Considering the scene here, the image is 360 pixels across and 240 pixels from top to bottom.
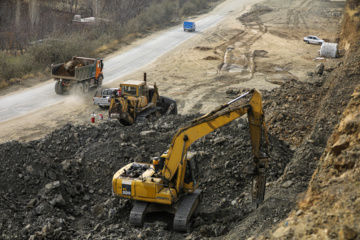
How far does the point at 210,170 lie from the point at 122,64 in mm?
23741

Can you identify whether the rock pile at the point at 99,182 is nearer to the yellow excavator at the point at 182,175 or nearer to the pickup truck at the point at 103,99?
the yellow excavator at the point at 182,175

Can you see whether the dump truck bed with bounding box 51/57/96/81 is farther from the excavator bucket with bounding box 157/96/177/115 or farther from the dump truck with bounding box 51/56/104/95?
the excavator bucket with bounding box 157/96/177/115

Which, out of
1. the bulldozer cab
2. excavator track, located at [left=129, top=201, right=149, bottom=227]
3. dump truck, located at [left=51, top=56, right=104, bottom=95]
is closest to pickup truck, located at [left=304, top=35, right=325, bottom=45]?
dump truck, located at [left=51, top=56, right=104, bottom=95]

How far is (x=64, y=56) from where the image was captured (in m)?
34.5

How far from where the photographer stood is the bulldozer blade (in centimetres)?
1162

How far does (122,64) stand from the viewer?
36875mm

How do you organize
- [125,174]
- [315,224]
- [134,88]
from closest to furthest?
[315,224], [125,174], [134,88]

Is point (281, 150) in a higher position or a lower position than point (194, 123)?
lower

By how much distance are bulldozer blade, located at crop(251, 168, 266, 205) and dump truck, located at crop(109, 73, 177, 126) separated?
9539 mm

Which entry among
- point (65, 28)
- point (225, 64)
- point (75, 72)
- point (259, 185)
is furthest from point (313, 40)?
point (259, 185)

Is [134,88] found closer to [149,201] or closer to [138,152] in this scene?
[138,152]

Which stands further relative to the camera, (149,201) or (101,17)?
(101,17)

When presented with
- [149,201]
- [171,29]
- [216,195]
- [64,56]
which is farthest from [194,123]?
[171,29]

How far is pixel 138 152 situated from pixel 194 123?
493cm
